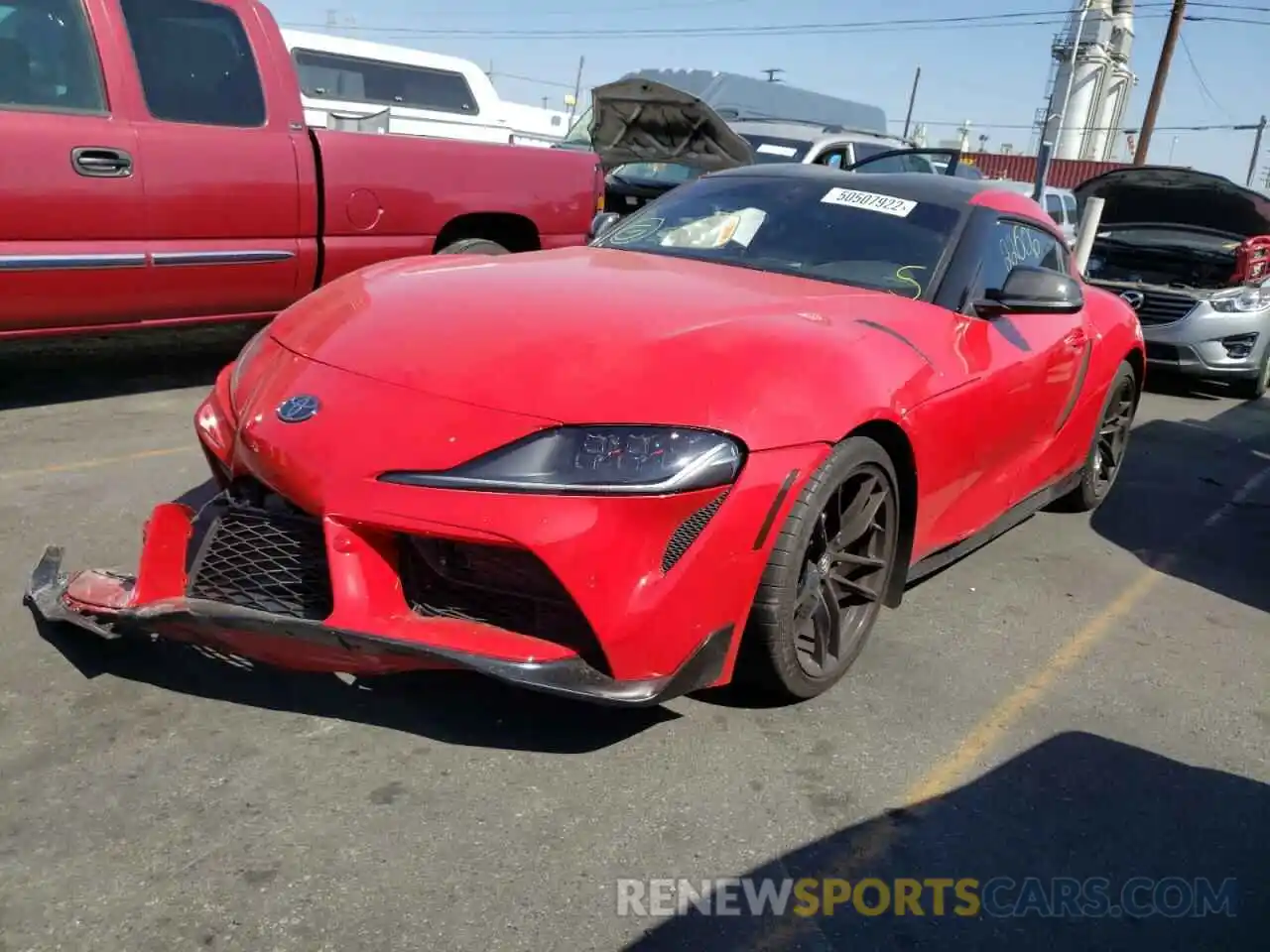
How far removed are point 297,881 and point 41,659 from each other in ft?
3.86

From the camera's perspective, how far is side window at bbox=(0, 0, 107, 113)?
15.4 ft

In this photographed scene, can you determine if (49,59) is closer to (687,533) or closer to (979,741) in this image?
(687,533)

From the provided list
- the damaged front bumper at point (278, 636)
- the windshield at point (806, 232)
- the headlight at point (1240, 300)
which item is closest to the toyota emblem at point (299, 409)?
the damaged front bumper at point (278, 636)

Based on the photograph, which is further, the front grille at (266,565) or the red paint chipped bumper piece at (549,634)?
the front grille at (266,565)

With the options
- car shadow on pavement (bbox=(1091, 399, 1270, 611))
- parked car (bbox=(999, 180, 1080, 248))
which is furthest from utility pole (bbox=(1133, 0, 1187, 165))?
car shadow on pavement (bbox=(1091, 399, 1270, 611))

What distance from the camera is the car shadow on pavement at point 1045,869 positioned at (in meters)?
2.13

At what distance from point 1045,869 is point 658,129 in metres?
11.5

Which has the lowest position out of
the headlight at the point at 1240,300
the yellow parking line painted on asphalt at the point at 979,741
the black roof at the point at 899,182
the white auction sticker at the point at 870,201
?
the yellow parking line painted on asphalt at the point at 979,741

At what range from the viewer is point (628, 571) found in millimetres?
2299

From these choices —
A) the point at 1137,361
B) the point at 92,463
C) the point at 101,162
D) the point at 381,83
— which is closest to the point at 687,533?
the point at 92,463

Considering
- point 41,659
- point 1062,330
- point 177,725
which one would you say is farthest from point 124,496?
point 1062,330

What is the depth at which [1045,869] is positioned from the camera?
93.4 inches

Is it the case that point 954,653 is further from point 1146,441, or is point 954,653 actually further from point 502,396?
point 1146,441

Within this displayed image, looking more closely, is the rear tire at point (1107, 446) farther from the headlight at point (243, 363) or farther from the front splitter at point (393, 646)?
the headlight at point (243, 363)
